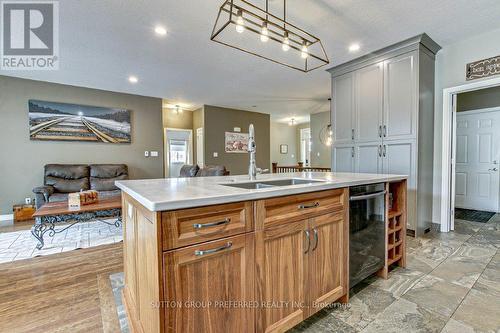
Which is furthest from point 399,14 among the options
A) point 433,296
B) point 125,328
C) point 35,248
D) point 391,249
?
point 35,248

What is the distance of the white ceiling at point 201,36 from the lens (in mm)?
2385

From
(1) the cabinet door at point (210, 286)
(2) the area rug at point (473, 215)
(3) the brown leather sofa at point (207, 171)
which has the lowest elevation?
(2) the area rug at point (473, 215)

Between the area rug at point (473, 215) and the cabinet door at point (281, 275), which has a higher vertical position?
the cabinet door at point (281, 275)

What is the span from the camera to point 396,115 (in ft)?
10.6

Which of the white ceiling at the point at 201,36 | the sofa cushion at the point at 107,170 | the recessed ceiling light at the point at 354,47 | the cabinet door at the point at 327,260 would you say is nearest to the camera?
the cabinet door at the point at 327,260

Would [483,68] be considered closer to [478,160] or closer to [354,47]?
[354,47]

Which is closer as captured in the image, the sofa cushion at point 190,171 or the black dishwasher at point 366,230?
the black dishwasher at point 366,230

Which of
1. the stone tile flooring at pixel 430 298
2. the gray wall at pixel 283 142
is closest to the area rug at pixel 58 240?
the stone tile flooring at pixel 430 298

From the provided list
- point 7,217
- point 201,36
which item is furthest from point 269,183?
point 7,217

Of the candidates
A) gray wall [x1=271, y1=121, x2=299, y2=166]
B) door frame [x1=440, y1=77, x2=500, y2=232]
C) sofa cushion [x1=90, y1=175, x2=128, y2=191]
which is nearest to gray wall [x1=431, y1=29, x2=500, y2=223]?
door frame [x1=440, y1=77, x2=500, y2=232]

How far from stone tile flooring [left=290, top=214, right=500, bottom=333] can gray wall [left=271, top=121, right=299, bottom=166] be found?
7.39 metres

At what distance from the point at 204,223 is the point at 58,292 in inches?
69.5

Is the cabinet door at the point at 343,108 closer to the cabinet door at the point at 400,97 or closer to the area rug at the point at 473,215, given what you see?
the cabinet door at the point at 400,97

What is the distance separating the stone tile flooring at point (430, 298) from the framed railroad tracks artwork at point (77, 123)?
17.7 feet
